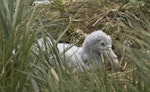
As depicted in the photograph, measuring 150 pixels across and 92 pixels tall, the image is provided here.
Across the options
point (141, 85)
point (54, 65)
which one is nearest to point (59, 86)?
point (141, 85)

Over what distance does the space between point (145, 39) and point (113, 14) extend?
2259 mm

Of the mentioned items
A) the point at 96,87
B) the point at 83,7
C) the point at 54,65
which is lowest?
the point at 83,7

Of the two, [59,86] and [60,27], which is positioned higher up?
[59,86]

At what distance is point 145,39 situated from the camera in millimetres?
3094

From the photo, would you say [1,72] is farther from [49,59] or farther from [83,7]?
[83,7]

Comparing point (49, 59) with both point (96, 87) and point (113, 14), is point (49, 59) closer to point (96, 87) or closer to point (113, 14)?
point (96, 87)

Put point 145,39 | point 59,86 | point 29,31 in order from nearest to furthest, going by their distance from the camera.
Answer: point 59,86
point 145,39
point 29,31

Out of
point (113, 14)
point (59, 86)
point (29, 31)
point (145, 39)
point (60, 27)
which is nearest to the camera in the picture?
point (59, 86)

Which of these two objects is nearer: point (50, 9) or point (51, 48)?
point (51, 48)

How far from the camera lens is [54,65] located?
3504mm

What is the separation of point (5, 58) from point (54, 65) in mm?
348

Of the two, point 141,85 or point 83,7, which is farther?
point 83,7

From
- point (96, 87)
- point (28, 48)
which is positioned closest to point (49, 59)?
point (28, 48)

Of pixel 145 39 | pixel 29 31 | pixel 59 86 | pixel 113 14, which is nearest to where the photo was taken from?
pixel 59 86
